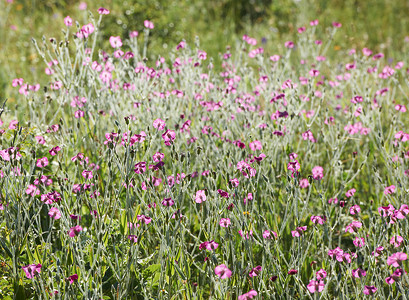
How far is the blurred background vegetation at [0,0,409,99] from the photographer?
5.29 m

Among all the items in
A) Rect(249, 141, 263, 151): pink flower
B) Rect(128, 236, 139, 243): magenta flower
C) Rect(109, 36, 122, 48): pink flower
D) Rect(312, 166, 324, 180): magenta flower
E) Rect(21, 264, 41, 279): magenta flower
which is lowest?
Rect(21, 264, 41, 279): magenta flower

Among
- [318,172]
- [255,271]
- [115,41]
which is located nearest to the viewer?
[255,271]

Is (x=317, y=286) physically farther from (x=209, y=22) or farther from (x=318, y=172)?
(x=209, y=22)

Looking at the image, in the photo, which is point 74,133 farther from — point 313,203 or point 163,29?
point 163,29

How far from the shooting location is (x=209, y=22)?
25.4ft

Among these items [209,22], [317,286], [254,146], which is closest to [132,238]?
[317,286]

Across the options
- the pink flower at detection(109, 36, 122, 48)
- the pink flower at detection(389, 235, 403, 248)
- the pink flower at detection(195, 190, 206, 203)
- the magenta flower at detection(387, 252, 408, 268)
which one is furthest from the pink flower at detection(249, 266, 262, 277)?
the pink flower at detection(109, 36, 122, 48)

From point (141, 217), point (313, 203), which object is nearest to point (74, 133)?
point (141, 217)

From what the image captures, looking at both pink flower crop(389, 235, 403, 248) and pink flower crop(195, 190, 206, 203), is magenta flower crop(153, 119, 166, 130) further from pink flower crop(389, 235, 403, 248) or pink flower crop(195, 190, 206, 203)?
pink flower crop(389, 235, 403, 248)

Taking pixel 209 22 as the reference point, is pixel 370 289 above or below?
below

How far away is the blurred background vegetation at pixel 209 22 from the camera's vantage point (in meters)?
5.29

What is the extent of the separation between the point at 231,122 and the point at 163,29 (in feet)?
9.02

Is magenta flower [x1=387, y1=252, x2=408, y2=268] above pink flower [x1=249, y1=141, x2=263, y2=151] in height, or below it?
below

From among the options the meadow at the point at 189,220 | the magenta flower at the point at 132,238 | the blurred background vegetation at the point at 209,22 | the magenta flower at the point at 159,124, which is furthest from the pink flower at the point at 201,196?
the blurred background vegetation at the point at 209,22
